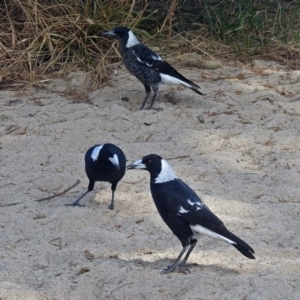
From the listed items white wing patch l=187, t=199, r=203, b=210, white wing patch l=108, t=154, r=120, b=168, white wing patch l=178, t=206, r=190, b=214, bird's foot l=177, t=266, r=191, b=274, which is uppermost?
white wing patch l=187, t=199, r=203, b=210

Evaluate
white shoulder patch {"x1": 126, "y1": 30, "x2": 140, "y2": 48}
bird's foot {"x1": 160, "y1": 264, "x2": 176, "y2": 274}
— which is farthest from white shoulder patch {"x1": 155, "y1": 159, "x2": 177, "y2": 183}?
white shoulder patch {"x1": 126, "y1": 30, "x2": 140, "y2": 48}

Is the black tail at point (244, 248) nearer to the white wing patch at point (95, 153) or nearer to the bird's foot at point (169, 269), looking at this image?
the bird's foot at point (169, 269)

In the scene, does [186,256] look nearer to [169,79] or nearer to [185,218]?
[185,218]

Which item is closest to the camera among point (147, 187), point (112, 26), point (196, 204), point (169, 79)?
point (196, 204)

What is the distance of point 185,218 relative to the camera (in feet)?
14.0

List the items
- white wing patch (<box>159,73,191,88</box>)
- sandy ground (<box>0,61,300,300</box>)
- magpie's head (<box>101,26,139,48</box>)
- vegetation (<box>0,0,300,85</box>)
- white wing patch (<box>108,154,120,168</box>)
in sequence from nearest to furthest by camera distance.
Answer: sandy ground (<box>0,61,300,300</box>) < white wing patch (<box>108,154,120,168</box>) < white wing patch (<box>159,73,191,88</box>) < magpie's head (<box>101,26,139,48</box>) < vegetation (<box>0,0,300,85</box>)

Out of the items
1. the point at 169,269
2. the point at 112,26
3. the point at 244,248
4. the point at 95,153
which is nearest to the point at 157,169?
the point at 169,269

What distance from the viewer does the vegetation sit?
8.06m

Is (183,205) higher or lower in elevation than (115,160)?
higher

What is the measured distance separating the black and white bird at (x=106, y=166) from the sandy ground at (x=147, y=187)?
18 cm

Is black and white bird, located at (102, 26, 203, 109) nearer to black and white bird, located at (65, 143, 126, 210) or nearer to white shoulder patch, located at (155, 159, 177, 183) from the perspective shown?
black and white bird, located at (65, 143, 126, 210)

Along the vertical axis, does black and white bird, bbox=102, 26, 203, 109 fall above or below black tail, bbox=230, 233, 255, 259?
below

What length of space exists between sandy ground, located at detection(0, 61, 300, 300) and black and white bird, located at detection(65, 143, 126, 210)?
18 cm

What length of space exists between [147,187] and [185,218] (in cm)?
134
